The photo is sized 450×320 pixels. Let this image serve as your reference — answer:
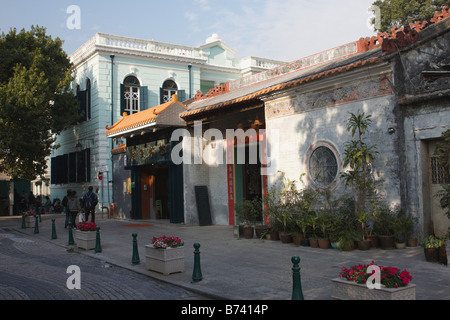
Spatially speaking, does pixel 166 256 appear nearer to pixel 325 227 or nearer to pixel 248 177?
pixel 325 227

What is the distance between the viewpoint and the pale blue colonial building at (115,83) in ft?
89.5

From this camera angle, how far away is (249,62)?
32.4 meters

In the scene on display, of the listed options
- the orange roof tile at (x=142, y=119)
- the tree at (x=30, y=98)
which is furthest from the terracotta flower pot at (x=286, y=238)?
the tree at (x=30, y=98)

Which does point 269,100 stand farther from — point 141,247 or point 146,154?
point 146,154

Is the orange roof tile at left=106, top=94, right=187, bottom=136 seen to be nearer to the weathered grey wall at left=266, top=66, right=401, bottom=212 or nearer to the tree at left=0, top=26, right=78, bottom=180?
the weathered grey wall at left=266, top=66, right=401, bottom=212

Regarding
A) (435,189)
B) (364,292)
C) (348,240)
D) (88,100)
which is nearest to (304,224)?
(348,240)

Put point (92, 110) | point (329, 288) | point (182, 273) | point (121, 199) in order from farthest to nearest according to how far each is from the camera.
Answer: point (92, 110)
point (121, 199)
point (182, 273)
point (329, 288)

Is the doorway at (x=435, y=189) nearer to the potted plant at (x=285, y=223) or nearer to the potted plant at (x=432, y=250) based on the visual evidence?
the potted plant at (x=432, y=250)

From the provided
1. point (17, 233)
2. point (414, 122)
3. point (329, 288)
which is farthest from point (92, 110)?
point (329, 288)

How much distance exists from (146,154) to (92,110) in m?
10.4

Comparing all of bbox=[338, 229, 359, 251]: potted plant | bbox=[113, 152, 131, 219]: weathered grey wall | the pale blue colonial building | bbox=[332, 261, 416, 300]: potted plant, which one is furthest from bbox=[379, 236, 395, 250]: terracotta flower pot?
the pale blue colonial building

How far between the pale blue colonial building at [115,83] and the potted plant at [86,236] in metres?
12.6

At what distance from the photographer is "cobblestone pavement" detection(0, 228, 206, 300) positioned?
23.1 feet

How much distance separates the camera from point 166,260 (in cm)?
846
